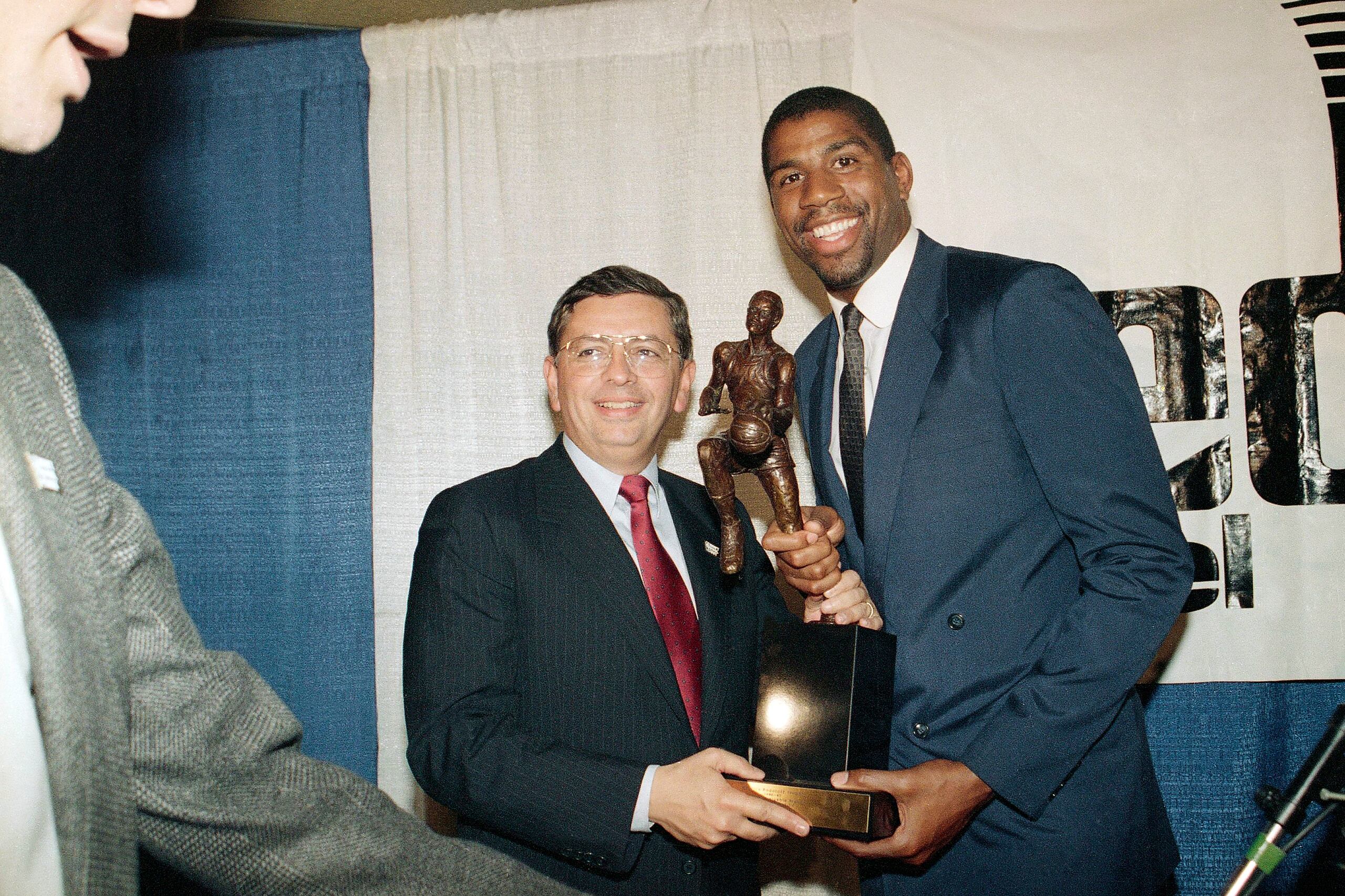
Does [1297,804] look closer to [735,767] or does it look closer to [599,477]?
[735,767]

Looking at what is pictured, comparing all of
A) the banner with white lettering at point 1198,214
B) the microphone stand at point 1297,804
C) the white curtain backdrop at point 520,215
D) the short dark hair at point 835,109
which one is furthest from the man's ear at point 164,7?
the banner with white lettering at point 1198,214

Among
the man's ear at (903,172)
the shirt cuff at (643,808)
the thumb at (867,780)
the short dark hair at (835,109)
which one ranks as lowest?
the shirt cuff at (643,808)

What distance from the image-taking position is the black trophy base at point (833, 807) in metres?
1.61

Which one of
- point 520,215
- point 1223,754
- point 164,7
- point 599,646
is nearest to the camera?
point 164,7

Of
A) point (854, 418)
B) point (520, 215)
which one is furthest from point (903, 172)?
point (520, 215)

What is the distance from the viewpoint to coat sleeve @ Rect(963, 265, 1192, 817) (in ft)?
5.68

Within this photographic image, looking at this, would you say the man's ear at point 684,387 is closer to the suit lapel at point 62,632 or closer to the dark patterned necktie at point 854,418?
the dark patterned necktie at point 854,418

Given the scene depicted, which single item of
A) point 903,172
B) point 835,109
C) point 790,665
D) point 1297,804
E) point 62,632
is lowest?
point 1297,804

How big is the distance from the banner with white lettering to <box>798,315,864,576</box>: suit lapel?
0.89 metres

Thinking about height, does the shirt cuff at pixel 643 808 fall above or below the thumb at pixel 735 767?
below

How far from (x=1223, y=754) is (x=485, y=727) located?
230 centimetres

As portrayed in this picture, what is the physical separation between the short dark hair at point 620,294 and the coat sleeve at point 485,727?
544mm

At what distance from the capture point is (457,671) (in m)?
1.88

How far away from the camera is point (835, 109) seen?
2070 millimetres
